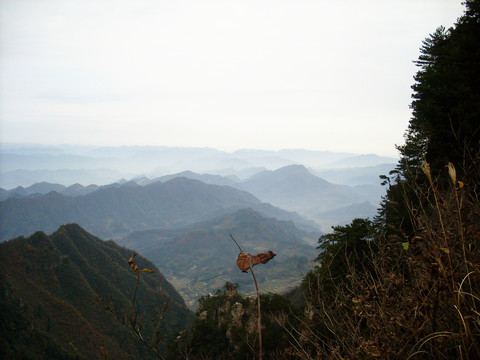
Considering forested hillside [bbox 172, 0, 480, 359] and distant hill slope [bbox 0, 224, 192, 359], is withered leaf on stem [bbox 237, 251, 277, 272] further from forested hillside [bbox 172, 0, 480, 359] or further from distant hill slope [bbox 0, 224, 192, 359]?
distant hill slope [bbox 0, 224, 192, 359]

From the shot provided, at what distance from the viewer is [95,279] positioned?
8200 centimetres

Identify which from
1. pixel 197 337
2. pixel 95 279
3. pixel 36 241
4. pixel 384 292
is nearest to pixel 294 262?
pixel 95 279

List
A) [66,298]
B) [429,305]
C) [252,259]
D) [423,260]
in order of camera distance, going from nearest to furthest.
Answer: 1. [252,259]
2. [429,305]
3. [423,260]
4. [66,298]

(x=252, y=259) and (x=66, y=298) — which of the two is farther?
(x=66, y=298)

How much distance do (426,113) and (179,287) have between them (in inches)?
6230

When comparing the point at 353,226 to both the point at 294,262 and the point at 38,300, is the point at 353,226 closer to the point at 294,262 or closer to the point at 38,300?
the point at 38,300

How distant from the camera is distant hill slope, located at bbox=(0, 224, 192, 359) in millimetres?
53906

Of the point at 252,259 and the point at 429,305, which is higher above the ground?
the point at 252,259

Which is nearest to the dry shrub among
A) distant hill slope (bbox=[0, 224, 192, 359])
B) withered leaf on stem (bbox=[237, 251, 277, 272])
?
withered leaf on stem (bbox=[237, 251, 277, 272])

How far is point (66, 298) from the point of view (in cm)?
6944

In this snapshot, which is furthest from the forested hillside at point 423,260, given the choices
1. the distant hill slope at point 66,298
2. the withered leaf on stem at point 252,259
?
the distant hill slope at point 66,298

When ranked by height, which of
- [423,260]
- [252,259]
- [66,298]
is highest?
[252,259]

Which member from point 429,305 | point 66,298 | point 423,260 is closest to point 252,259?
point 429,305

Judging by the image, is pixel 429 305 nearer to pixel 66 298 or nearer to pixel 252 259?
pixel 252 259
